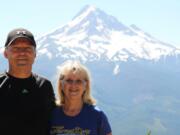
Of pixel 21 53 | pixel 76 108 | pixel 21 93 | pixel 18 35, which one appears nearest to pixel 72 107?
pixel 76 108

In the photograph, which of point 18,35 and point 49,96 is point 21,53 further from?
point 49,96

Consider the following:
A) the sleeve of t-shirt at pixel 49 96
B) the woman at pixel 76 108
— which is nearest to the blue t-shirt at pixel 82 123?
the woman at pixel 76 108

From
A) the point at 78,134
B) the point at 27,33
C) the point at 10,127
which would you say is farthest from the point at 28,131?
the point at 27,33

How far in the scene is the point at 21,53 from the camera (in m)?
7.76

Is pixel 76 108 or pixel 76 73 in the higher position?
pixel 76 73

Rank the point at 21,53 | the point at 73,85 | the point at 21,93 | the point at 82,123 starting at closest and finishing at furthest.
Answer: the point at 21,93, the point at 21,53, the point at 82,123, the point at 73,85

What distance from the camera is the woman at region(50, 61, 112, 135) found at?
806 cm

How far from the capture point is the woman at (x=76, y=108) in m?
8.06

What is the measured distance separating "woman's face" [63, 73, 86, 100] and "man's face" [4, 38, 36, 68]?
765mm

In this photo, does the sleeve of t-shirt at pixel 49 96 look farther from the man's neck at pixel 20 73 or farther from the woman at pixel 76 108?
the man's neck at pixel 20 73

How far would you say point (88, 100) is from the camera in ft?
27.6

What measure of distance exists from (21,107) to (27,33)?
114 cm

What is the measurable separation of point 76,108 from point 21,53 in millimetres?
1365

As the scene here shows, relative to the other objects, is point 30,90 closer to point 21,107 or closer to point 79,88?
point 21,107
